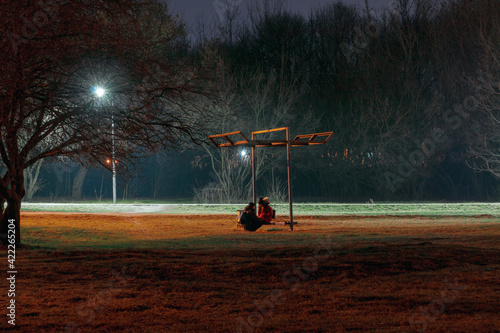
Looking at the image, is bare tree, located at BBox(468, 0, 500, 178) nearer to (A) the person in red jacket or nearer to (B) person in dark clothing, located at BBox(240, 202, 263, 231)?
(A) the person in red jacket

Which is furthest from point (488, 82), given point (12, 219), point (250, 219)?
point (12, 219)

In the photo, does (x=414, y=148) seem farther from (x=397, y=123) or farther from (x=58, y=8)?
(x=58, y=8)

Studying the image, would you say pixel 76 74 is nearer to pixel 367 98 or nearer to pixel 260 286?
pixel 260 286

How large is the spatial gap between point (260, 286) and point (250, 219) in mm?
9420

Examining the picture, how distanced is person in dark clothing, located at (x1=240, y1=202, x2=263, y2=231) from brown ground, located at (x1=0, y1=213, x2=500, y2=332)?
2125mm

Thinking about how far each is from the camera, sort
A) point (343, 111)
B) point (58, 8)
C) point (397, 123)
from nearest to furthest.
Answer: point (58, 8) < point (397, 123) < point (343, 111)

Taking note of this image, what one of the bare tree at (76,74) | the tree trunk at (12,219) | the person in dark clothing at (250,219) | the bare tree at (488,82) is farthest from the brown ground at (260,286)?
the bare tree at (488,82)

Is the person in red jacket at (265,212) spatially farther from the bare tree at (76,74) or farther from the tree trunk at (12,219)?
the tree trunk at (12,219)

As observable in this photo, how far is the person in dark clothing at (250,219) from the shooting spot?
1939 cm

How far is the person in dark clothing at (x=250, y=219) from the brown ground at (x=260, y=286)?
6.97ft

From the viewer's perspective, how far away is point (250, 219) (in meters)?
19.4

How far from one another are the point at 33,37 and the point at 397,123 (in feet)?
106

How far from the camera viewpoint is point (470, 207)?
30781mm

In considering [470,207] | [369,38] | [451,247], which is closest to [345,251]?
[451,247]
